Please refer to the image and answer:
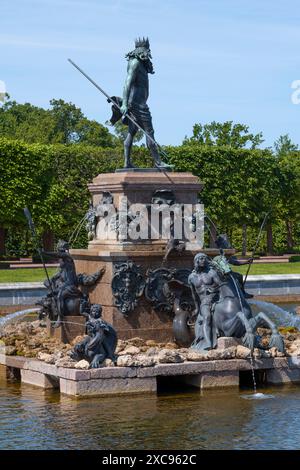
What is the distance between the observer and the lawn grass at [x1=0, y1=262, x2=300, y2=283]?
3775 cm

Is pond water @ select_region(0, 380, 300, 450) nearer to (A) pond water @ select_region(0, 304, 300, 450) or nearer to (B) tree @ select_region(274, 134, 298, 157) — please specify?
(A) pond water @ select_region(0, 304, 300, 450)

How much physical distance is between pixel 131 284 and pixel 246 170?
34.2 m

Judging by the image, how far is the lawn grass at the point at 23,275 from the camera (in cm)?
3734

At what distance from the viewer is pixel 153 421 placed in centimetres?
1409

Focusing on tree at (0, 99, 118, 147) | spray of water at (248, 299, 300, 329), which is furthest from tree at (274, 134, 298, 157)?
spray of water at (248, 299, 300, 329)

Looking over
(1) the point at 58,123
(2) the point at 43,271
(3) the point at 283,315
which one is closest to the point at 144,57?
(3) the point at 283,315

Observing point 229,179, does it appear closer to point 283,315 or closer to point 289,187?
point 289,187

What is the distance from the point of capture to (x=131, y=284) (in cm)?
1883

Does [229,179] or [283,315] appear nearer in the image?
[283,315]

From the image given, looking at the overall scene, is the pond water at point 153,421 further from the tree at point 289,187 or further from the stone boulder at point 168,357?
the tree at point 289,187

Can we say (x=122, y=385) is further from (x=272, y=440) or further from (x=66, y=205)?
(x=66, y=205)

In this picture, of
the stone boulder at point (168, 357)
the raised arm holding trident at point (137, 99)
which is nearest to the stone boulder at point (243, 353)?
the stone boulder at point (168, 357)

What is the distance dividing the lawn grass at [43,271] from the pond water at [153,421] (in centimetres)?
2125

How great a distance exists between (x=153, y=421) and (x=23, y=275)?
25.2 meters
